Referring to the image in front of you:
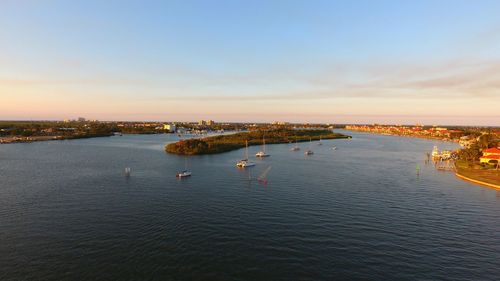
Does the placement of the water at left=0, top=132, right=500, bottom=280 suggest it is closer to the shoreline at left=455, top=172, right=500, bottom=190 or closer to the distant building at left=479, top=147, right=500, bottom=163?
the shoreline at left=455, top=172, right=500, bottom=190

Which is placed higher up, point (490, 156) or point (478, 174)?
point (490, 156)

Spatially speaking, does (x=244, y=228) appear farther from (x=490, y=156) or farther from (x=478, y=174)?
(x=490, y=156)

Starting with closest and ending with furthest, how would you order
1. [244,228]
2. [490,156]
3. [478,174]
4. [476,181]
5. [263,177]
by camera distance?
[244,228] → [476,181] → [263,177] → [478,174] → [490,156]

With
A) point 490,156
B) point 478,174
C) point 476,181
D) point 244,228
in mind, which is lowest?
point 244,228

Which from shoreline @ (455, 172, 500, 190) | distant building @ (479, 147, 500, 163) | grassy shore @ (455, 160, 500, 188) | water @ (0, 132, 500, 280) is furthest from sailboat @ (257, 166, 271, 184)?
distant building @ (479, 147, 500, 163)

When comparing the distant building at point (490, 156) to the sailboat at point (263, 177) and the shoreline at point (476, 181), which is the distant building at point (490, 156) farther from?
the sailboat at point (263, 177)

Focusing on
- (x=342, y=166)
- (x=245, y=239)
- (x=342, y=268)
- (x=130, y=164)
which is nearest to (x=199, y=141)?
(x=130, y=164)

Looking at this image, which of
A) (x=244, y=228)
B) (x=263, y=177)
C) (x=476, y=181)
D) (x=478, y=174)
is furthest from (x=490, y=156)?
(x=244, y=228)
